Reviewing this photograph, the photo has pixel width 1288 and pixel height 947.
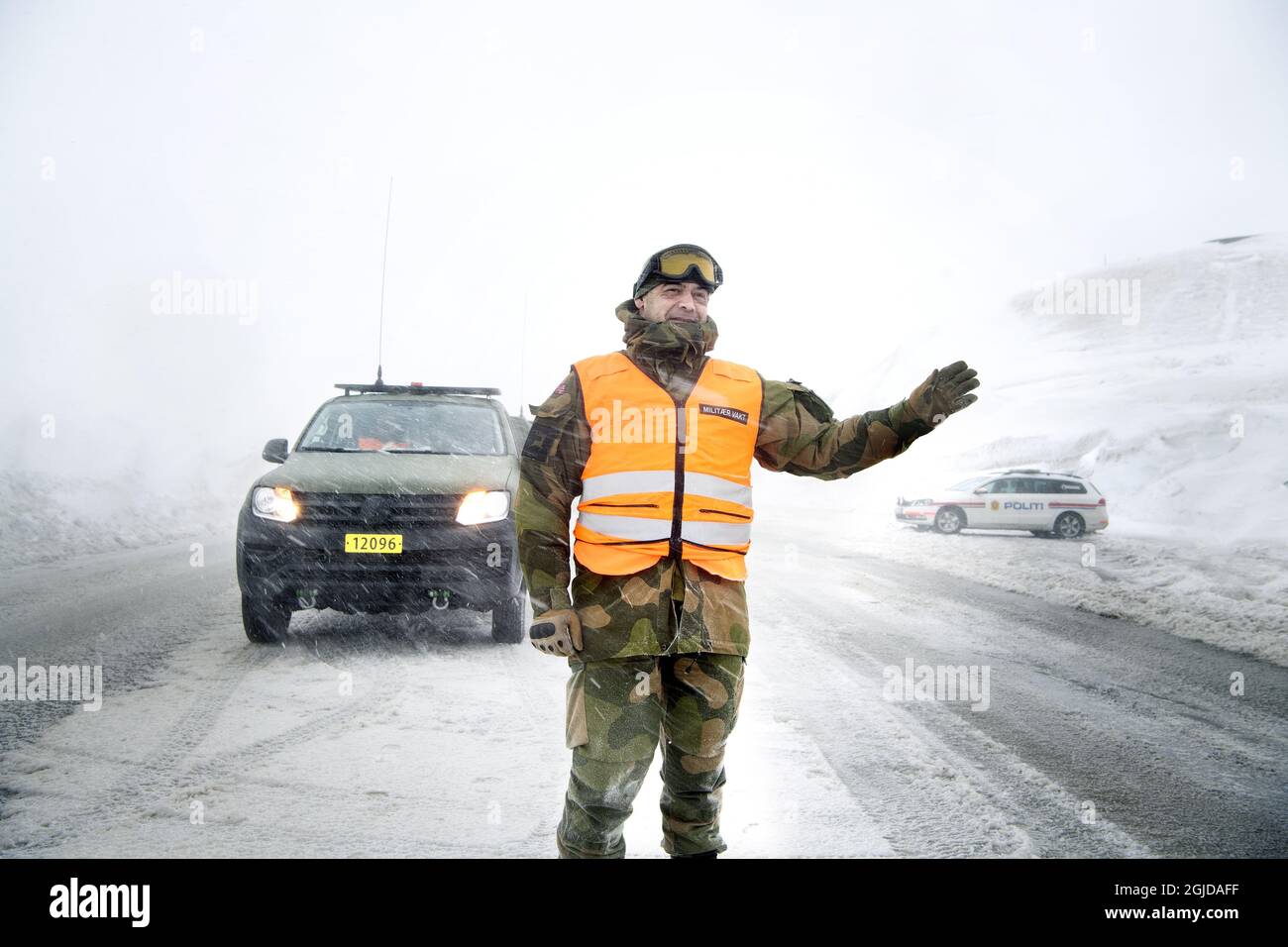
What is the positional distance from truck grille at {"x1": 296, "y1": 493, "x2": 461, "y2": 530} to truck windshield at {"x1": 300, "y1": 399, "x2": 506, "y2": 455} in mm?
781

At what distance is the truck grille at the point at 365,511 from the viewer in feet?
15.9

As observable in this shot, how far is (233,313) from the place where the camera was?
3631 centimetres

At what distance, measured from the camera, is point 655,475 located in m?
2.13

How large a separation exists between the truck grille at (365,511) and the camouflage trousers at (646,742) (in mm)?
3022

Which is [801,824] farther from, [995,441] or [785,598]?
[995,441]

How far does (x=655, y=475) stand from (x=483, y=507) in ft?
10.2

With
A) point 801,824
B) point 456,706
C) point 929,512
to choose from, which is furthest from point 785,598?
point 929,512

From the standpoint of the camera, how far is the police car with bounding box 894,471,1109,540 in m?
15.1

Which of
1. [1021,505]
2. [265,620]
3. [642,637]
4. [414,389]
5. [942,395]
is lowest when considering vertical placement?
[265,620]

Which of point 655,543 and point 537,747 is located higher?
point 655,543

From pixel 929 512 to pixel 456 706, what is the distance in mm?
13595

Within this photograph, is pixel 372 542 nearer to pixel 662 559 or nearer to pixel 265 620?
pixel 265 620

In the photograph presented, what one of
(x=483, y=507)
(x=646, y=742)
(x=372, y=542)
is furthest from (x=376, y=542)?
(x=646, y=742)

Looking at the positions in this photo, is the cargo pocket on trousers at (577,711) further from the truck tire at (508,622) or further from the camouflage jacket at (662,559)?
the truck tire at (508,622)
